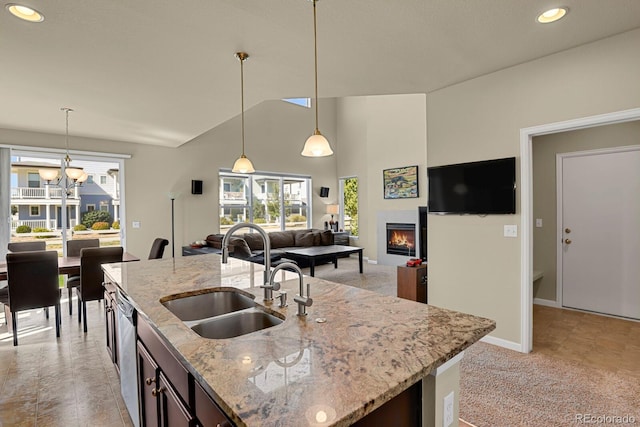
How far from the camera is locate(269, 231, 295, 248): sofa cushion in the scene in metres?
7.37

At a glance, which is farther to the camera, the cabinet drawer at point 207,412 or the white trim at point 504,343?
the white trim at point 504,343

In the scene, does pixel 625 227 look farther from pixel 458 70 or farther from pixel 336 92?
pixel 336 92

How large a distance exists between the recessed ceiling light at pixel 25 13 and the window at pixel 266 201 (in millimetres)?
5063

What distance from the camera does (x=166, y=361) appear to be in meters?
1.33

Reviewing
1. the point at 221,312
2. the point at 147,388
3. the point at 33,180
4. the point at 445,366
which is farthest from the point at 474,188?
the point at 33,180

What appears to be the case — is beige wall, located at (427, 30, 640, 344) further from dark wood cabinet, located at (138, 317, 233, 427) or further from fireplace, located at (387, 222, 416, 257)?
fireplace, located at (387, 222, 416, 257)

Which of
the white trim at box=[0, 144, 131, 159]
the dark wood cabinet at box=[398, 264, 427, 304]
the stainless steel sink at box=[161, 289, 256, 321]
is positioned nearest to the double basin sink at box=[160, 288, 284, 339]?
the stainless steel sink at box=[161, 289, 256, 321]

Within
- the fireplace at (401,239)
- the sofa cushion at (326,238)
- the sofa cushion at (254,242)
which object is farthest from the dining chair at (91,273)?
the fireplace at (401,239)

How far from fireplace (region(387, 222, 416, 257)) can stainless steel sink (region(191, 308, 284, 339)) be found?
5.66 metres

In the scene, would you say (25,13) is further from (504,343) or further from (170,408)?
(504,343)

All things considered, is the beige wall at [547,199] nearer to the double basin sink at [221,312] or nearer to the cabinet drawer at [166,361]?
the double basin sink at [221,312]

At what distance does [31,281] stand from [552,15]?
4.97 metres

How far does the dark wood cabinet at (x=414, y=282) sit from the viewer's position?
13.2 feet

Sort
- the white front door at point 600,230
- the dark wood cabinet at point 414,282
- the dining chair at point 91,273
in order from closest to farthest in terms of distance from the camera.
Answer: the dining chair at point 91,273, the white front door at point 600,230, the dark wood cabinet at point 414,282
